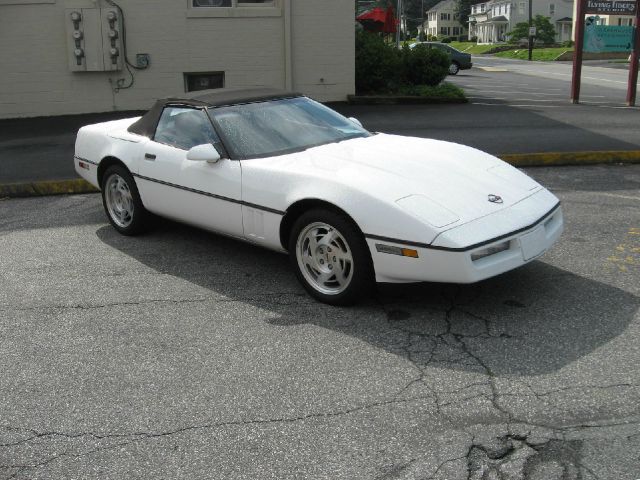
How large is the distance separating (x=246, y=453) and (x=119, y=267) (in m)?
2.97

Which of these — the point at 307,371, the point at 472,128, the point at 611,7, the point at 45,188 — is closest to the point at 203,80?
the point at 472,128

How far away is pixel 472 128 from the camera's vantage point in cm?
1245

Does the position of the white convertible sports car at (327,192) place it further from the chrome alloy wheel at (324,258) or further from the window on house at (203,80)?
the window on house at (203,80)

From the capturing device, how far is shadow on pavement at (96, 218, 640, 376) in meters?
4.07

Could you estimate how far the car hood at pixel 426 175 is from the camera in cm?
453

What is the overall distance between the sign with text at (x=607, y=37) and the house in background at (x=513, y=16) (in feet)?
Answer: 265

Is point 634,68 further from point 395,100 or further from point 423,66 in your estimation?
point 395,100

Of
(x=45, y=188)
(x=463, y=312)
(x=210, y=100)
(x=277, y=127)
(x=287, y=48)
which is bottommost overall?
(x=463, y=312)

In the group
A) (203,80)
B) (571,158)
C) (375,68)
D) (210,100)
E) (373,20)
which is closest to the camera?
(210,100)

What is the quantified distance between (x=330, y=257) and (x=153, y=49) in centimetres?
1174

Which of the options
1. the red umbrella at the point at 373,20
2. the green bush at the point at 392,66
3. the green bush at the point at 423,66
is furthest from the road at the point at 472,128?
the red umbrella at the point at 373,20

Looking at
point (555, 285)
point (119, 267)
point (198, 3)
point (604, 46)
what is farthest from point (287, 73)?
point (555, 285)

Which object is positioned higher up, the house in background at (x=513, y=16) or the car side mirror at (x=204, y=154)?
the house in background at (x=513, y=16)

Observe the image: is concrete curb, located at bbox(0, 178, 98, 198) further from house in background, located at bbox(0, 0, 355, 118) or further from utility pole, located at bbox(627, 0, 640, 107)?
utility pole, located at bbox(627, 0, 640, 107)
